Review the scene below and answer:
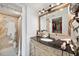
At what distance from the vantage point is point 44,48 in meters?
1.60

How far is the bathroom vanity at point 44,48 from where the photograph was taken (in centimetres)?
154

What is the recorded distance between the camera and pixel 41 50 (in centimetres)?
162

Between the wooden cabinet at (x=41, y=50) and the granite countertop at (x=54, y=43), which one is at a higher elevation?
the granite countertop at (x=54, y=43)

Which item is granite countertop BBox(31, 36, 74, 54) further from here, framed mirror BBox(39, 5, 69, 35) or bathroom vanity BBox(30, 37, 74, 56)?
framed mirror BBox(39, 5, 69, 35)

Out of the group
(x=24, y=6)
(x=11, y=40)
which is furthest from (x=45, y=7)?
(x=11, y=40)

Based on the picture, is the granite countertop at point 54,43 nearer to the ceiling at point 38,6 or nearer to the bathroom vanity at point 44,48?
the bathroom vanity at point 44,48

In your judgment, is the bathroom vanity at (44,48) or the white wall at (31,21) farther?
the white wall at (31,21)

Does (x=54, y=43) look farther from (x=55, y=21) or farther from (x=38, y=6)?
(x=38, y=6)

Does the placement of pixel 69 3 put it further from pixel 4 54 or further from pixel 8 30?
pixel 4 54

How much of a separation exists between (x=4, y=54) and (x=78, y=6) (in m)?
1.23

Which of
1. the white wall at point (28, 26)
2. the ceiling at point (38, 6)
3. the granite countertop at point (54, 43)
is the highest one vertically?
the ceiling at point (38, 6)

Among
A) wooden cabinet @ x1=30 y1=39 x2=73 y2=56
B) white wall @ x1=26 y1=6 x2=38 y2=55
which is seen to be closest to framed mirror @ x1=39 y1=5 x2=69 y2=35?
white wall @ x1=26 y1=6 x2=38 y2=55

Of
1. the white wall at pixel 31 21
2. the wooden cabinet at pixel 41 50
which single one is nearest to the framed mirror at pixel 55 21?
the white wall at pixel 31 21

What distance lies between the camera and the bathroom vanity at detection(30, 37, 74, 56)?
1.54 metres
